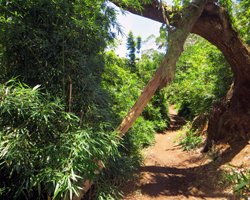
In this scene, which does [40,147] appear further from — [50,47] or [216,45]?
[216,45]

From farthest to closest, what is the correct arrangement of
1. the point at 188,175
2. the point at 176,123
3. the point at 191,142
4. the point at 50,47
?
the point at 176,123 < the point at 191,142 < the point at 188,175 < the point at 50,47

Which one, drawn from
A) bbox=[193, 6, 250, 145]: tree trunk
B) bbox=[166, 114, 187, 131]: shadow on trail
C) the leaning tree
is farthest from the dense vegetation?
bbox=[166, 114, 187, 131]: shadow on trail

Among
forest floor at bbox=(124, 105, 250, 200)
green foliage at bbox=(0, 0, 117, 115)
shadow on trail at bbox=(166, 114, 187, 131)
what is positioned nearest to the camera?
green foliage at bbox=(0, 0, 117, 115)

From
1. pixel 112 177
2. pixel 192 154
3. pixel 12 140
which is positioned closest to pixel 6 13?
pixel 12 140

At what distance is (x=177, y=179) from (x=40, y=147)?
319 cm

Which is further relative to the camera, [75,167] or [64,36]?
[64,36]

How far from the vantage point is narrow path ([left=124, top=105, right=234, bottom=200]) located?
422 centimetres

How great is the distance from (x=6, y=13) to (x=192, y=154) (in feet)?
17.1

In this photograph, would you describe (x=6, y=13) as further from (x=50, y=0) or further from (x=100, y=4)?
(x=100, y=4)

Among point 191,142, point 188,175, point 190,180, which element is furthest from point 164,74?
point 191,142

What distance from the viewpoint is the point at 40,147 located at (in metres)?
2.59

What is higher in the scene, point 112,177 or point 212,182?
point 212,182

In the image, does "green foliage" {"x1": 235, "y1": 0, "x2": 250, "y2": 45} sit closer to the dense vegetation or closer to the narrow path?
the narrow path

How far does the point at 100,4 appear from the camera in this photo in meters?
3.53
